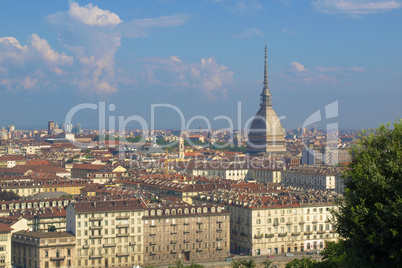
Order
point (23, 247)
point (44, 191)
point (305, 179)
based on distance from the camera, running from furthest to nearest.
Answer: point (305, 179) → point (44, 191) → point (23, 247)

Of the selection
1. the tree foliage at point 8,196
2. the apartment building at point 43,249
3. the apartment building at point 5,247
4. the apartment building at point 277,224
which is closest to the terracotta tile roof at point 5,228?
the apartment building at point 5,247

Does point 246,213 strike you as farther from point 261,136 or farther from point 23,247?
point 261,136

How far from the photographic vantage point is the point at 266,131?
150375 millimetres

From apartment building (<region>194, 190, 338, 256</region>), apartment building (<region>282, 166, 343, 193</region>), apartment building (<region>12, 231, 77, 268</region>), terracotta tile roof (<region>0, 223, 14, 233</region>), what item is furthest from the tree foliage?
apartment building (<region>282, 166, 343, 193</region>)

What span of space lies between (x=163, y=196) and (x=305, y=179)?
2637 centimetres

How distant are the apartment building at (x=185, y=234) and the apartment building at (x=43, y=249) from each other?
19.8ft

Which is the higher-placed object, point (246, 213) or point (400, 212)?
point (400, 212)

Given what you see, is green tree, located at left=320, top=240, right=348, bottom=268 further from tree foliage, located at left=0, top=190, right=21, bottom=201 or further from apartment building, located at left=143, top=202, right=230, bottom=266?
tree foliage, located at left=0, top=190, right=21, bottom=201

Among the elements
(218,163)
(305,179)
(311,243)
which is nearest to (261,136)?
(218,163)

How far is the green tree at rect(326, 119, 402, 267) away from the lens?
842 inches

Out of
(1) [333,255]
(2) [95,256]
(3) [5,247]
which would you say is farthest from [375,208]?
(2) [95,256]

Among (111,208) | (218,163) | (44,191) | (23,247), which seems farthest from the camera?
(218,163)

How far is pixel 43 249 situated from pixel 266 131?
109111 millimetres

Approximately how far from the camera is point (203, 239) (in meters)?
51.8
